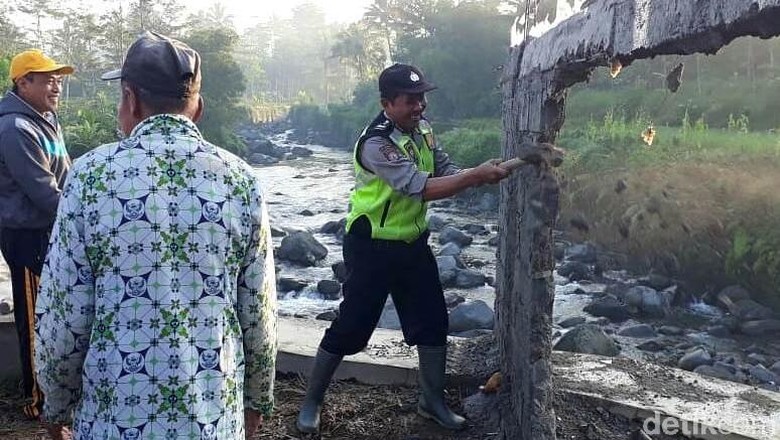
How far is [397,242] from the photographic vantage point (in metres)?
3.59

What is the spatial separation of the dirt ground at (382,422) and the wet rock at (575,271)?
27.7 ft

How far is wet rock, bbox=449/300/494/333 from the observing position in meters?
8.60

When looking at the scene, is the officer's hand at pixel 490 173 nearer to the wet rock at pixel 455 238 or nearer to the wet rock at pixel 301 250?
the wet rock at pixel 301 250

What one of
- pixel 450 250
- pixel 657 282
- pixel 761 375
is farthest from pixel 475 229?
pixel 761 375

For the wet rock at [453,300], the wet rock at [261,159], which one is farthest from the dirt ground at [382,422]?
the wet rock at [261,159]

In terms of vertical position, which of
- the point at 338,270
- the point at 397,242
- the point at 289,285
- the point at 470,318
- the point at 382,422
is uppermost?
the point at 397,242

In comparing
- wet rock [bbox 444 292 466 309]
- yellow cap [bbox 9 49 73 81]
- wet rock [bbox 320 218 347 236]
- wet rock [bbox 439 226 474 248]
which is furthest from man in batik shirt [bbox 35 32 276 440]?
wet rock [bbox 320 218 347 236]

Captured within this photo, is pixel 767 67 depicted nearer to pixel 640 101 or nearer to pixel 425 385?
pixel 640 101

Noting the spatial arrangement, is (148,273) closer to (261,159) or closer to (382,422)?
(382,422)

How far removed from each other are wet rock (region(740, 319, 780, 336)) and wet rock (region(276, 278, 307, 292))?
20.8 feet

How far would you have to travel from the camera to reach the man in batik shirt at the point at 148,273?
176 centimetres

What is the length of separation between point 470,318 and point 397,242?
5.23 meters

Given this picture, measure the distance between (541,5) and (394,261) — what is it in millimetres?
1540

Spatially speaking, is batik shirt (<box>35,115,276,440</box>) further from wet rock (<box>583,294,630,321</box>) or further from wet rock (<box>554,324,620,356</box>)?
wet rock (<box>583,294,630,321</box>)
